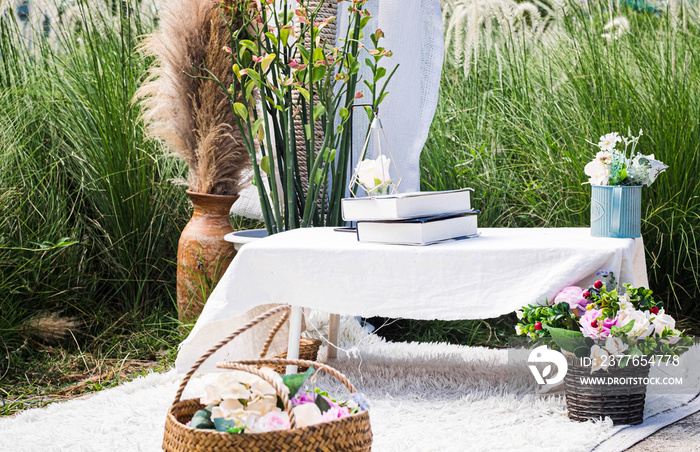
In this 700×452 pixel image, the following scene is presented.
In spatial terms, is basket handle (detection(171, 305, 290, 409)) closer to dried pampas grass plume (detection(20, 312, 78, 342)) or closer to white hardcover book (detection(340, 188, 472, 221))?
white hardcover book (detection(340, 188, 472, 221))

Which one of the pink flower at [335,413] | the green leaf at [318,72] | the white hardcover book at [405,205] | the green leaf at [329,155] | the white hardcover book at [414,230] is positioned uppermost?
the green leaf at [318,72]

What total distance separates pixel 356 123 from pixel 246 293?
1.21 m

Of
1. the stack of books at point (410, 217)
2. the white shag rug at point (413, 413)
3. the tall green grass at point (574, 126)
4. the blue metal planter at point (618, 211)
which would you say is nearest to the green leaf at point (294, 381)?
the white shag rug at point (413, 413)

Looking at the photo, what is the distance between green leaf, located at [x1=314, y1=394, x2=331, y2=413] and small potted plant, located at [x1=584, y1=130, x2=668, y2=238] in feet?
3.05

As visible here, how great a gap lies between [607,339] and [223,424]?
35.0 inches

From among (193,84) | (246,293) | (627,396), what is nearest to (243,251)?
(246,293)

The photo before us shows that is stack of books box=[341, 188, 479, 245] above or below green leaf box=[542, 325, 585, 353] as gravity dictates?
above

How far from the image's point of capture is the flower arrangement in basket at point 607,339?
1.57 m

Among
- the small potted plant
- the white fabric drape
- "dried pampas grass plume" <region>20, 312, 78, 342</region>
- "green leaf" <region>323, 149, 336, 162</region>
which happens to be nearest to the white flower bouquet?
the small potted plant

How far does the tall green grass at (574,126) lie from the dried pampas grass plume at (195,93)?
869 millimetres

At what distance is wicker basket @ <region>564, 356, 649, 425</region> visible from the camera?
63.8 inches

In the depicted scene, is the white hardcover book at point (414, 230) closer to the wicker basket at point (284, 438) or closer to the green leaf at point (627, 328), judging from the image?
the green leaf at point (627, 328)

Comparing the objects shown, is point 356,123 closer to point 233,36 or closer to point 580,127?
point 233,36

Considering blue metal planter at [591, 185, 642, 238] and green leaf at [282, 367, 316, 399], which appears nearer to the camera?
green leaf at [282, 367, 316, 399]
